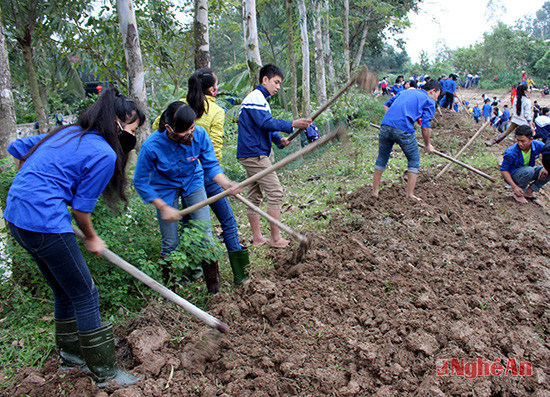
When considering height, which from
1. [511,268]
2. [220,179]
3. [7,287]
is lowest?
[511,268]

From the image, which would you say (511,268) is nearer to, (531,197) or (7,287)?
(531,197)

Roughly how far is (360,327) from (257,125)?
232 centimetres

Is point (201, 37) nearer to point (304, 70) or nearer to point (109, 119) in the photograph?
point (109, 119)

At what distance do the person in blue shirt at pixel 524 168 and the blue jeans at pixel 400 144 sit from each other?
166 centimetres

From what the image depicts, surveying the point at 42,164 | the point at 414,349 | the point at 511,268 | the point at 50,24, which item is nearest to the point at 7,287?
the point at 42,164

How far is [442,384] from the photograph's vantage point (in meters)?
2.54

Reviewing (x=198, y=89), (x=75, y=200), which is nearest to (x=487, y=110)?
(x=198, y=89)

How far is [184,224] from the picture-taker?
3535 millimetres

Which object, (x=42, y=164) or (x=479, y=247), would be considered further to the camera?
(x=479, y=247)

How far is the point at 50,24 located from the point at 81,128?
6.86 metres

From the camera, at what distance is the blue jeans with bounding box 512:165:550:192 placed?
6.10 metres

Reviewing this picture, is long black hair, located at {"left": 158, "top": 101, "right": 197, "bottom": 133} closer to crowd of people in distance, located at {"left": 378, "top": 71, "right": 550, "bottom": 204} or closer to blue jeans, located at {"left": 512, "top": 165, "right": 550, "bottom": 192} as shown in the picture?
crowd of people in distance, located at {"left": 378, "top": 71, "right": 550, "bottom": 204}

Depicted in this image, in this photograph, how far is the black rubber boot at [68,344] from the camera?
104 inches

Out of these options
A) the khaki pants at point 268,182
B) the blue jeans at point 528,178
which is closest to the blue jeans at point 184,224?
the khaki pants at point 268,182
